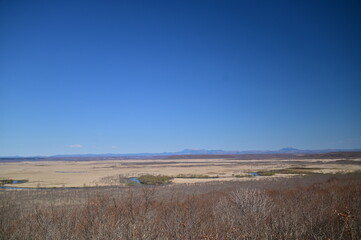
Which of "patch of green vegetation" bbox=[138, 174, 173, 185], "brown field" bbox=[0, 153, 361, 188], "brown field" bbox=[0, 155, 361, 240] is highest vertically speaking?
"brown field" bbox=[0, 155, 361, 240]

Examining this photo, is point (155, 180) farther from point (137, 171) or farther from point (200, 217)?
point (200, 217)

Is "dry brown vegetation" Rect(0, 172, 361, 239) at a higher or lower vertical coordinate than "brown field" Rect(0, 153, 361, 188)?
higher

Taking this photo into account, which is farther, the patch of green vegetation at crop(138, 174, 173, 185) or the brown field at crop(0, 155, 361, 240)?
the patch of green vegetation at crop(138, 174, 173, 185)

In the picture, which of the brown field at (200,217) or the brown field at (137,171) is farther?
the brown field at (137,171)

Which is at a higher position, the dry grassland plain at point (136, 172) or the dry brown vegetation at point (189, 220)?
the dry brown vegetation at point (189, 220)

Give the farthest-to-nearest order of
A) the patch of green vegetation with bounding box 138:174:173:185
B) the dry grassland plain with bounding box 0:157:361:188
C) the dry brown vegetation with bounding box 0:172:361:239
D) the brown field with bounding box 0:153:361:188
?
the brown field with bounding box 0:153:361:188
the dry grassland plain with bounding box 0:157:361:188
the patch of green vegetation with bounding box 138:174:173:185
the dry brown vegetation with bounding box 0:172:361:239

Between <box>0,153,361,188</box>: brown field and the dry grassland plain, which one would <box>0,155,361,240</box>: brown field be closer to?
the dry grassland plain

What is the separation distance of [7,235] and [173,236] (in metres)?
4.47

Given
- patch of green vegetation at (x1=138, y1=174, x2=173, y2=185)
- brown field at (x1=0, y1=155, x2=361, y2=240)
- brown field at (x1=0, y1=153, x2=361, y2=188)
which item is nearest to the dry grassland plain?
brown field at (x1=0, y1=153, x2=361, y2=188)

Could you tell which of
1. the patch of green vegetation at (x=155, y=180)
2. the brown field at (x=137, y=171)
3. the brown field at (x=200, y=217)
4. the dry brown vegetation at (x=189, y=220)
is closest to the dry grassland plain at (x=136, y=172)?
the brown field at (x=137, y=171)

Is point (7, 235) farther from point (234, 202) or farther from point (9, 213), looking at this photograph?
point (234, 202)

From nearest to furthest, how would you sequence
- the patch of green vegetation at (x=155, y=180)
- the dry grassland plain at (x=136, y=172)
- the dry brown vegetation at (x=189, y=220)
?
the dry brown vegetation at (x=189, y=220) < the patch of green vegetation at (x=155, y=180) < the dry grassland plain at (x=136, y=172)

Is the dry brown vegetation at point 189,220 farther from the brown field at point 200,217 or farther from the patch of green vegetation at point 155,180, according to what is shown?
the patch of green vegetation at point 155,180

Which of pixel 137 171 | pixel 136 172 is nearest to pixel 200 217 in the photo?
pixel 136 172
